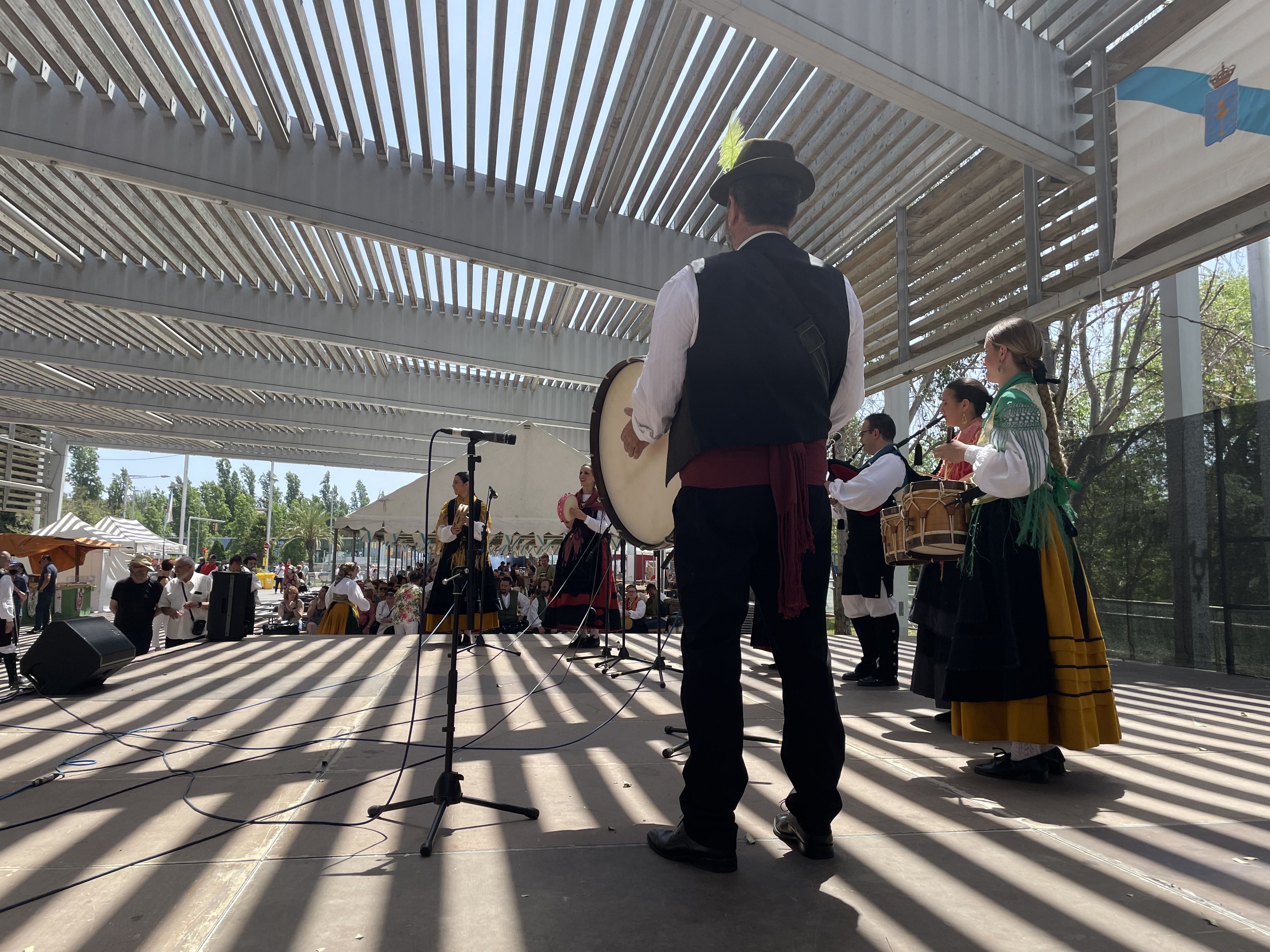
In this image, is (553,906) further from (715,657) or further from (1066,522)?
(1066,522)

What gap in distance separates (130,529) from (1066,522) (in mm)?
28075

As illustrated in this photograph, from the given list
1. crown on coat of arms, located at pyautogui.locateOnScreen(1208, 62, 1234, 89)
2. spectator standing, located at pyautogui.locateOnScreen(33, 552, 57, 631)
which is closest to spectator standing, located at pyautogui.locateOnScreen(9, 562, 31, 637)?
spectator standing, located at pyautogui.locateOnScreen(33, 552, 57, 631)

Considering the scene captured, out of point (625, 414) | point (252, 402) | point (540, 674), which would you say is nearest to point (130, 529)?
point (252, 402)

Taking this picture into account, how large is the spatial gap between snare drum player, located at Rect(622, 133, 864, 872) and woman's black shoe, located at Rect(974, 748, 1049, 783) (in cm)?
115

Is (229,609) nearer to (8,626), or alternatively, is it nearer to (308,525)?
(8,626)

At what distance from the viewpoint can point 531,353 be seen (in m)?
13.0

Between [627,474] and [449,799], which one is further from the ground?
[627,474]

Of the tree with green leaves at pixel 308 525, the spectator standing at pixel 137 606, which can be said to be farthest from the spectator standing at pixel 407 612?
the tree with green leaves at pixel 308 525

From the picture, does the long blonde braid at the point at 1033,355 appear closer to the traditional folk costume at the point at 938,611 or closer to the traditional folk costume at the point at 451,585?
the traditional folk costume at the point at 938,611

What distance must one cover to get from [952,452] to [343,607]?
9301mm

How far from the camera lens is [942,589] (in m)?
3.55

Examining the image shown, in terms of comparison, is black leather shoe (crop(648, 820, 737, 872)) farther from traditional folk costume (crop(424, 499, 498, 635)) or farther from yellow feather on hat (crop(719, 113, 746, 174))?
traditional folk costume (crop(424, 499, 498, 635))

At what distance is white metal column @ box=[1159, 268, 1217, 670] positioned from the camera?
638 centimetres

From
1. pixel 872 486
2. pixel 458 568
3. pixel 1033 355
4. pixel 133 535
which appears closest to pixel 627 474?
pixel 872 486
